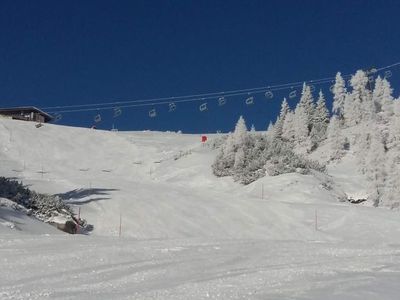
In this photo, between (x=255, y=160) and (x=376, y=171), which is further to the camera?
(x=255, y=160)

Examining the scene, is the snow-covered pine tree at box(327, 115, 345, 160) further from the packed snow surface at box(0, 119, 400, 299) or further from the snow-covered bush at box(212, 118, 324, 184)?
the snow-covered bush at box(212, 118, 324, 184)

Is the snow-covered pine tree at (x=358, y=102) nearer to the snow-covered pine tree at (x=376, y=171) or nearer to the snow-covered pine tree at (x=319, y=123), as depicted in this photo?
the snow-covered pine tree at (x=319, y=123)

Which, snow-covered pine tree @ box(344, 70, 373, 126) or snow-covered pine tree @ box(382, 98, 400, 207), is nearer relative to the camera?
snow-covered pine tree @ box(382, 98, 400, 207)

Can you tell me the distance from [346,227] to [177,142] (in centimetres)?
5034

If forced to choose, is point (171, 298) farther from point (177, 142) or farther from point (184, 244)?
point (177, 142)

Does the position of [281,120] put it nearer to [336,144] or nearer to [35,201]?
[336,144]

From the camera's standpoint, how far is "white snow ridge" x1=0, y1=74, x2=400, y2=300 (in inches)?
286

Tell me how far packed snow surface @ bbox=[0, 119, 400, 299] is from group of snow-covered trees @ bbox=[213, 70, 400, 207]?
211 cm

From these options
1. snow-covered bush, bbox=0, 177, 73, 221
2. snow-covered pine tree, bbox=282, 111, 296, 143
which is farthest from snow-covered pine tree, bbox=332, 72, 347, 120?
snow-covered bush, bbox=0, 177, 73, 221

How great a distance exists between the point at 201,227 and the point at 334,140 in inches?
1547

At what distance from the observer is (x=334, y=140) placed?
2351 inches

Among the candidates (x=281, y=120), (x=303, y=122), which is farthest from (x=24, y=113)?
(x=303, y=122)

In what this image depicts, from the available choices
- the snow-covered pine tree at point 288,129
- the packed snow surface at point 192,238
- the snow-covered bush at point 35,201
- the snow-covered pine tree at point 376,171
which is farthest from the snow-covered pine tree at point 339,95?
the snow-covered bush at point 35,201

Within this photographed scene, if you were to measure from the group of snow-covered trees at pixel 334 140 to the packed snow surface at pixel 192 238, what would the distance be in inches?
83.2
